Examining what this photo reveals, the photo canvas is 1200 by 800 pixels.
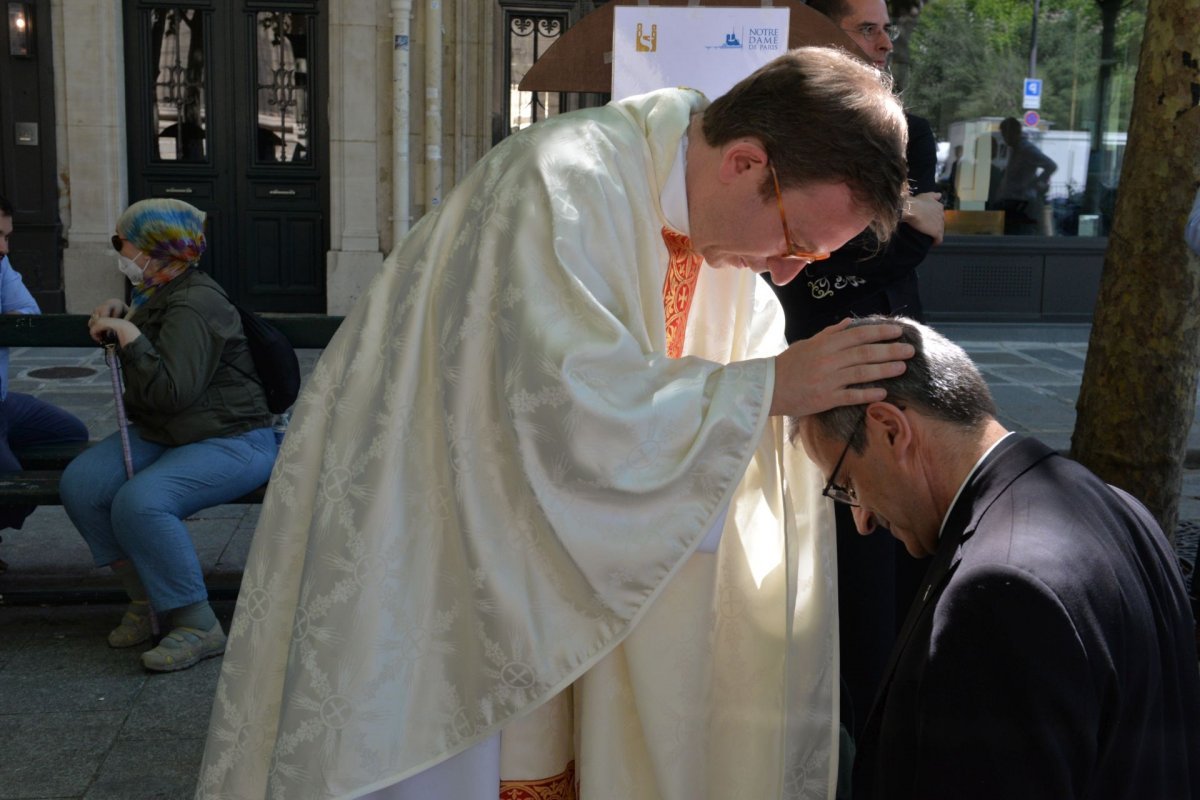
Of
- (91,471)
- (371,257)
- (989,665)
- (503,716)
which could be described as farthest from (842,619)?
(371,257)

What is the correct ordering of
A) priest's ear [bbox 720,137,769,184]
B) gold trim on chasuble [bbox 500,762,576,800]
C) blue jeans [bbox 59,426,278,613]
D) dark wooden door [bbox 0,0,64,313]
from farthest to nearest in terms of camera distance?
dark wooden door [bbox 0,0,64,313], blue jeans [bbox 59,426,278,613], gold trim on chasuble [bbox 500,762,576,800], priest's ear [bbox 720,137,769,184]

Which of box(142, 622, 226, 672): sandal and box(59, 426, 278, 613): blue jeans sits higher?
box(59, 426, 278, 613): blue jeans

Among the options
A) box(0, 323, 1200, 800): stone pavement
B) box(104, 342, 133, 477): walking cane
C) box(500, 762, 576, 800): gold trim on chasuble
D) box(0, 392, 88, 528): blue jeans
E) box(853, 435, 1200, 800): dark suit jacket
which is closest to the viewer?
box(853, 435, 1200, 800): dark suit jacket

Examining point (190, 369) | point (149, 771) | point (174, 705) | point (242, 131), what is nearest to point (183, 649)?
point (174, 705)

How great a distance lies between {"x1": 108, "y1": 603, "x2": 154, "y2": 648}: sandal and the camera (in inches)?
169

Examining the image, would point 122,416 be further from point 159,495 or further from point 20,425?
point 20,425

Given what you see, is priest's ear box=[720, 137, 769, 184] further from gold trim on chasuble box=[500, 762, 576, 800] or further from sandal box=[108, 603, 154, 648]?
sandal box=[108, 603, 154, 648]

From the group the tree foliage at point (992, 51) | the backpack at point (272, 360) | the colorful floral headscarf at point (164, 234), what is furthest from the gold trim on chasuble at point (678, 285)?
the tree foliage at point (992, 51)

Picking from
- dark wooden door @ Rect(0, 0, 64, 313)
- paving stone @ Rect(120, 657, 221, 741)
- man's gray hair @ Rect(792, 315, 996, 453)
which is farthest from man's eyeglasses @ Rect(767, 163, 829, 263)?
dark wooden door @ Rect(0, 0, 64, 313)

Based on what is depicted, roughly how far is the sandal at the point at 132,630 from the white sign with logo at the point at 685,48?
2318 millimetres

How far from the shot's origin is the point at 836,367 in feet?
6.26

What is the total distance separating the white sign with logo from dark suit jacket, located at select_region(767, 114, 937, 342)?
52 centimetres

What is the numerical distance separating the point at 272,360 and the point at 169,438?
42 cm

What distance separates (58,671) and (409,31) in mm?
7429
